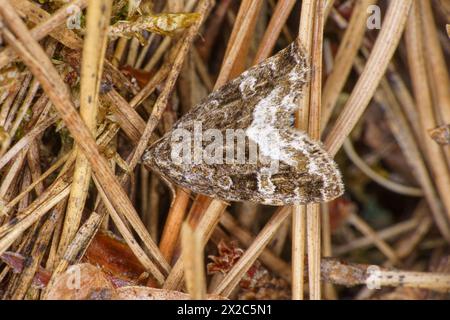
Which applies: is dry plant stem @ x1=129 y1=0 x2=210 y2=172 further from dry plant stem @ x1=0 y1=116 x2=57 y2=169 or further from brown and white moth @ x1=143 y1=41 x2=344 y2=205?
dry plant stem @ x1=0 y1=116 x2=57 y2=169

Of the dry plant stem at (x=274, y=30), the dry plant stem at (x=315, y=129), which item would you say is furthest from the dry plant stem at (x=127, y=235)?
the dry plant stem at (x=274, y=30)

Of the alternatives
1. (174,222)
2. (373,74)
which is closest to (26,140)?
(174,222)

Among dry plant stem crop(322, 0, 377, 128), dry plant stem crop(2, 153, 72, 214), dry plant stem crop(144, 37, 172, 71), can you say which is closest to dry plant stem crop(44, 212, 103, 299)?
dry plant stem crop(2, 153, 72, 214)

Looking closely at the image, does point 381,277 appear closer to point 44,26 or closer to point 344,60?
point 344,60

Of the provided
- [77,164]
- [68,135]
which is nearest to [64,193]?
[77,164]

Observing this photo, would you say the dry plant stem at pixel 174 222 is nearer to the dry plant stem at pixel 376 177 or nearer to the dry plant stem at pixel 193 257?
the dry plant stem at pixel 193 257
